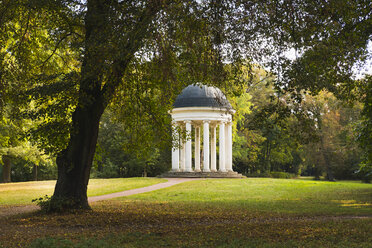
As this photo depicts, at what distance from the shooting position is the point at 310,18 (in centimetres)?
1102

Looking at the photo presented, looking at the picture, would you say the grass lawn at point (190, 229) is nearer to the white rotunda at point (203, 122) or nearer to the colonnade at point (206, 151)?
the white rotunda at point (203, 122)

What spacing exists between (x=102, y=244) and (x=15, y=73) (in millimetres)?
9359

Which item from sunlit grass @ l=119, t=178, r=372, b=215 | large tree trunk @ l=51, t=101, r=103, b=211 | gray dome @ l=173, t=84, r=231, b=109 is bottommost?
sunlit grass @ l=119, t=178, r=372, b=215

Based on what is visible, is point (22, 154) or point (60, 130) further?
point (22, 154)

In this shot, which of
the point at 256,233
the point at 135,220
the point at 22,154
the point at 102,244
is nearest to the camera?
the point at 102,244

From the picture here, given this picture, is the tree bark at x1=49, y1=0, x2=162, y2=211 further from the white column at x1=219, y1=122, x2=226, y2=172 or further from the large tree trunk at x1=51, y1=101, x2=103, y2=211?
the white column at x1=219, y1=122, x2=226, y2=172

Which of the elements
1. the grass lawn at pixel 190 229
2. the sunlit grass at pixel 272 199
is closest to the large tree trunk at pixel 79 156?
the grass lawn at pixel 190 229

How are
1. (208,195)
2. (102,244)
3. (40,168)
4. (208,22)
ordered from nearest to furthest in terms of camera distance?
(102,244)
(208,22)
(208,195)
(40,168)

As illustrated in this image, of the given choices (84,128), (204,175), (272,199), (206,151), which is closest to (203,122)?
(206,151)

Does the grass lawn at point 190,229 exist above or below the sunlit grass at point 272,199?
above

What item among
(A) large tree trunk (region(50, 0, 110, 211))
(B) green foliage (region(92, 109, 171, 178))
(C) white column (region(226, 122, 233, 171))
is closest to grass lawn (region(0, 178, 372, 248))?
(A) large tree trunk (region(50, 0, 110, 211))

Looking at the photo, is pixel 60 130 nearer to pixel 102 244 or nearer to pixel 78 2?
pixel 78 2

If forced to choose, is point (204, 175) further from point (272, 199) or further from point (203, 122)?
point (272, 199)

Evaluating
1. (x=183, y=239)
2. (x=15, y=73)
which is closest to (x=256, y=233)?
(x=183, y=239)
